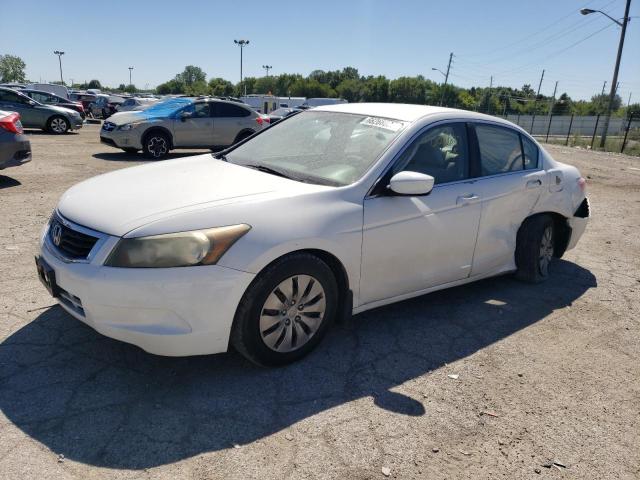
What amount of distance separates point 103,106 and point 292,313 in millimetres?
30333

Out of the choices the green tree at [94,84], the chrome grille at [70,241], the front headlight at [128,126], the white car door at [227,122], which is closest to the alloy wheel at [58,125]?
the front headlight at [128,126]

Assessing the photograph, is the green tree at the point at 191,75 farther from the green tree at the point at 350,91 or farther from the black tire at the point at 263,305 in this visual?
the black tire at the point at 263,305

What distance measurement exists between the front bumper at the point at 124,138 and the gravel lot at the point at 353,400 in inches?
328

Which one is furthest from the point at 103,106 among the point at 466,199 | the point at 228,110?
the point at 466,199

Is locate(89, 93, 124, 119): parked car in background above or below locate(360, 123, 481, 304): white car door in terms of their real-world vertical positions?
below

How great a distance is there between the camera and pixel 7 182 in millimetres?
8367

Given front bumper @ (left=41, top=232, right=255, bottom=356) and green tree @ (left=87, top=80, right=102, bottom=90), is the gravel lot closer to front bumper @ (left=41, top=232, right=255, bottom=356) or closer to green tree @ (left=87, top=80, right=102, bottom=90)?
front bumper @ (left=41, top=232, right=255, bottom=356)

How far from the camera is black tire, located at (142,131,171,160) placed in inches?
486

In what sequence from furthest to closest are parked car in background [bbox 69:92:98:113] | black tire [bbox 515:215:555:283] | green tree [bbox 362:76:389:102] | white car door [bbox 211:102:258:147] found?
green tree [bbox 362:76:389:102]
parked car in background [bbox 69:92:98:113]
white car door [bbox 211:102:258:147]
black tire [bbox 515:215:555:283]

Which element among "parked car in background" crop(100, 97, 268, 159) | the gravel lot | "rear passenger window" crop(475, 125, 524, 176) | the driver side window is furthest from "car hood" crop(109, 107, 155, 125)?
the driver side window

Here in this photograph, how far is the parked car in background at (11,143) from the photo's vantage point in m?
7.69

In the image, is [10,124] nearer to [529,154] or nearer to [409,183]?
[409,183]

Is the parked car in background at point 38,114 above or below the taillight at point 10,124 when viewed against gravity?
below

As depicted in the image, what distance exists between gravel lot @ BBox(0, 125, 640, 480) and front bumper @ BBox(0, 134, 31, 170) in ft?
13.5
